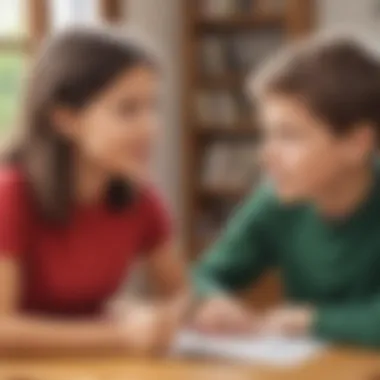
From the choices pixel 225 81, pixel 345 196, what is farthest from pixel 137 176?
pixel 225 81

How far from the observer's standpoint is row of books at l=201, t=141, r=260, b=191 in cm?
321

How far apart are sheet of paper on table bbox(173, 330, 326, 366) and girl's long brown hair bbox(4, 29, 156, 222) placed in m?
0.27

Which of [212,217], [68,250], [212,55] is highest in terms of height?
[212,55]

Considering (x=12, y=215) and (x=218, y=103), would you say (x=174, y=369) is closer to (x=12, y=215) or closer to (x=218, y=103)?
(x=12, y=215)

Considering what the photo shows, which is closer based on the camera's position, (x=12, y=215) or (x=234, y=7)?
(x=12, y=215)

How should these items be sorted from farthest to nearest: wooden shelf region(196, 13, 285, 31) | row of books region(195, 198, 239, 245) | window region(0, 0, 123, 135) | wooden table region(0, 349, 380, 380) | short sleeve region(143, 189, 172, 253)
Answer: row of books region(195, 198, 239, 245) → wooden shelf region(196, 13, 285, 31) → window region(0, 0, 123, 135) → short sleeve region(143, 189, 172, 253) → wooden table region(0, 349, 380, 380)

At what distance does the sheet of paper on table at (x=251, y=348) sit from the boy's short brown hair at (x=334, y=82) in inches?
13.4

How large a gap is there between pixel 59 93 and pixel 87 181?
149 millimetres

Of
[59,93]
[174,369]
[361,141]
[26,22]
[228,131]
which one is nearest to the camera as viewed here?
[174,369]

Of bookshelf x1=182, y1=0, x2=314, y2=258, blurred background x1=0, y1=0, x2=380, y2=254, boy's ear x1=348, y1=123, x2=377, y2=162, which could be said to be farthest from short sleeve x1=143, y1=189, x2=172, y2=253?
bookshelf x1=182, y1=0, x2=314, y2=258

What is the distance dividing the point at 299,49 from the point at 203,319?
467 mm

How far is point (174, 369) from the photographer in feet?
4.41

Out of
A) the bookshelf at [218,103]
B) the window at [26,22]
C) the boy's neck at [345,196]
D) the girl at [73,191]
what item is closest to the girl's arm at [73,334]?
the girl at [73,191]

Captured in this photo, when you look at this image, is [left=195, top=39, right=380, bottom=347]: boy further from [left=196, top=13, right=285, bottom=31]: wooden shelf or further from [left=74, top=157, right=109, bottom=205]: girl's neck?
[left=196, top=13, right=285, bottom=31]: wooden shelf
